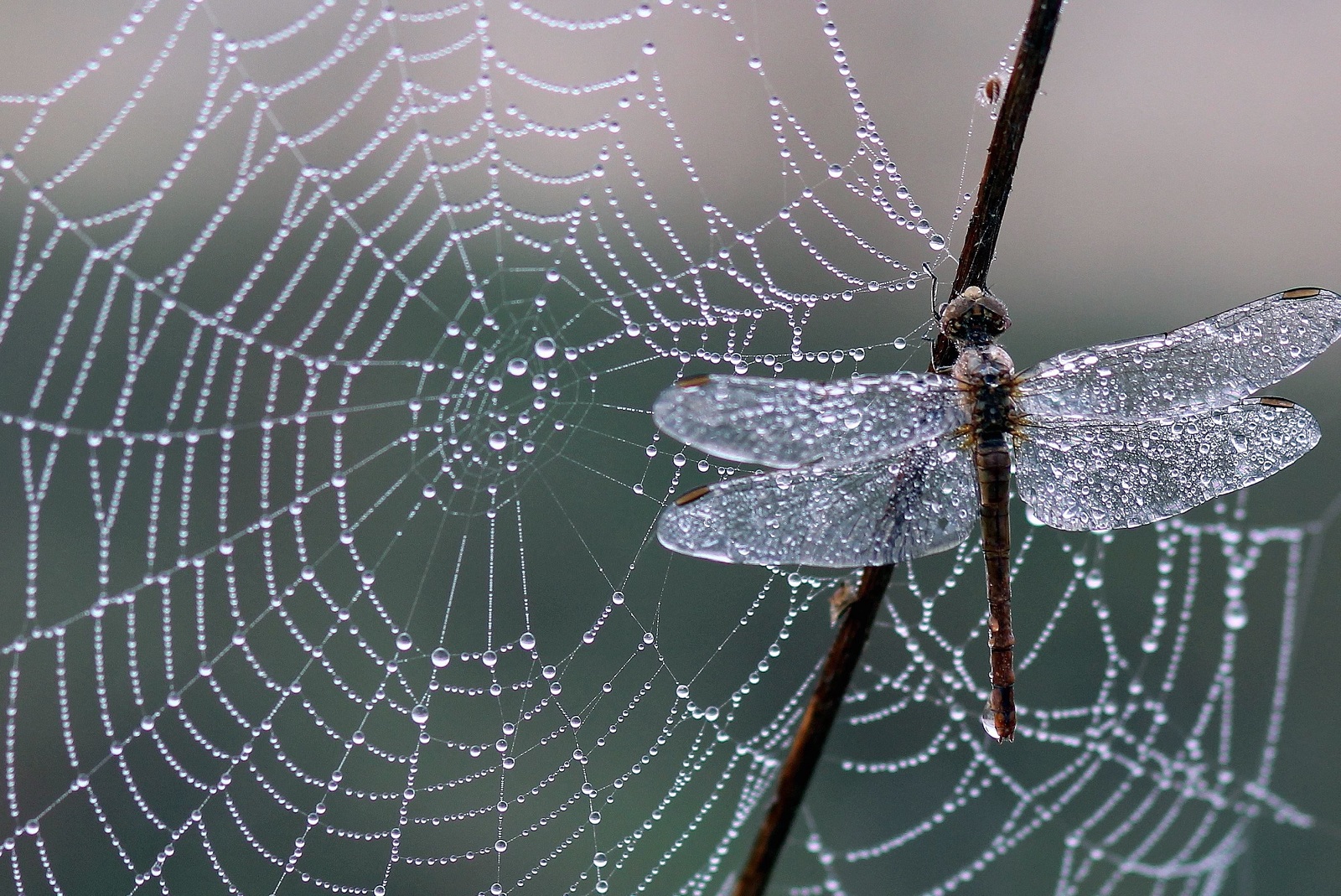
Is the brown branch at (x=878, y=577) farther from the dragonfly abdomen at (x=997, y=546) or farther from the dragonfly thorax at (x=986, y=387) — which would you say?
the dragonfly abdomen at (x=997, y=546)

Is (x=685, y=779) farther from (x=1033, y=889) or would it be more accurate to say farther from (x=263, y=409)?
(x=1033, y=889)

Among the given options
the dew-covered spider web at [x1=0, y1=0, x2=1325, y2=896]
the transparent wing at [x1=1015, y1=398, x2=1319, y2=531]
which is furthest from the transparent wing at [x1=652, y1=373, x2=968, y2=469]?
the dew-covered spider web at [x1=0, y1=0, x2=1325, y2=896]

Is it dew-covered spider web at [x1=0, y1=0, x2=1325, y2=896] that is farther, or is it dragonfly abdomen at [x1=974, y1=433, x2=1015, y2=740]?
dew-covered spider web at [x1=0, y1=0, x2=1325, y2=896]

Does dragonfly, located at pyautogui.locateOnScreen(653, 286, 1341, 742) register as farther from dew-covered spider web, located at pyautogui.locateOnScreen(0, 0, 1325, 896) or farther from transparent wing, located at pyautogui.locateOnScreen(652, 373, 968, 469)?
dew-covered spider web, located at pyautogui.locateOnScreen(0, 0, 1325, 896)

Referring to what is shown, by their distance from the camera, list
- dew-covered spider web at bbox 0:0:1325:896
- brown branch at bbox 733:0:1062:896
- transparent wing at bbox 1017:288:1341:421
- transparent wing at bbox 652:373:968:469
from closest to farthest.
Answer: brown branch at bbox 733:0:1062:896
transparent wing at bbox 652:373:968:469
transparent wing at bbox 1017:288:1341:421
dew-covered spider web at bbox 0:0:1325:896

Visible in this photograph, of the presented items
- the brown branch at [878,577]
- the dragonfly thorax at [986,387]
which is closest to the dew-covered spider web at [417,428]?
the dragonfly thorax at [986,387]

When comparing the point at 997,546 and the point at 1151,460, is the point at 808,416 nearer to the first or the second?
the point at 997,546

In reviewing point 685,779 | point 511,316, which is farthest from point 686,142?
point 685,779
